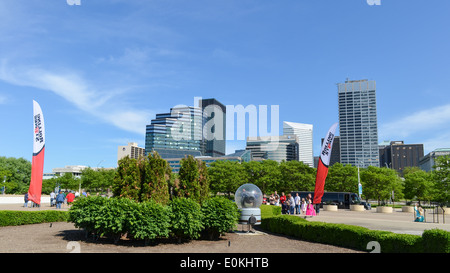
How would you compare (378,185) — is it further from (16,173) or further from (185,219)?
(16,173)

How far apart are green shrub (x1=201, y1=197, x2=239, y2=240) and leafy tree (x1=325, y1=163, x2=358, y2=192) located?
48571 mm

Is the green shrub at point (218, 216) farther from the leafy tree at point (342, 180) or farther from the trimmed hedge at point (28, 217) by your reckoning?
the leafy tree at point (342, 180)

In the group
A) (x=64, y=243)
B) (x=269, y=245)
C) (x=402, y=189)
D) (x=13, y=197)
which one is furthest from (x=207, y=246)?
(x=402, y=189)

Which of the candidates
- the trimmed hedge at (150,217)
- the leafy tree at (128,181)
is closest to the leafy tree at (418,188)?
the trimmed hedge at (150,217)

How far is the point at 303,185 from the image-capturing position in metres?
62.4

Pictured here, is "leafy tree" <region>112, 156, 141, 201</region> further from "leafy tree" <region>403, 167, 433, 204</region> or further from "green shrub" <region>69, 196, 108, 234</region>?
"leafy tree" <region>403, 167, 433, 204</region>

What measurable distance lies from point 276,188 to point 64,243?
2228 inches

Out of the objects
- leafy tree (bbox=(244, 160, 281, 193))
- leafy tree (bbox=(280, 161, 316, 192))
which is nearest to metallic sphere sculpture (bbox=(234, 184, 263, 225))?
leafy tree (bbox=(280, 161, 316, 192))

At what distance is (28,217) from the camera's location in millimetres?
18359

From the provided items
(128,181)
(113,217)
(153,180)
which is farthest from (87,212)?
(153,180)

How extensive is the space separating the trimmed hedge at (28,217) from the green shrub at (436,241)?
660 inches

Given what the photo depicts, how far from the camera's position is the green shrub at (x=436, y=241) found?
930 centimetres

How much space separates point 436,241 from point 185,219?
809 cm
